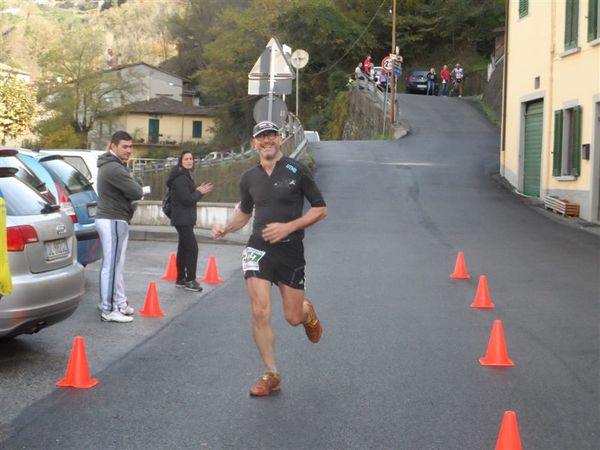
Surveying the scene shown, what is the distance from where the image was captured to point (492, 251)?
16062 millimetres

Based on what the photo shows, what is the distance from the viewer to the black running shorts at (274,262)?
677 centimetres

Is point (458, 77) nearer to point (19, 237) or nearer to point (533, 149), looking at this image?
point (533, 149)

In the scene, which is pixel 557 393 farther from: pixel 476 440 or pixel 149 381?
pixel 149 381

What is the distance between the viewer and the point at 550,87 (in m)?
23.5

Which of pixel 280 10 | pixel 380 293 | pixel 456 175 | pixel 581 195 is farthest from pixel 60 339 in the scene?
pixel 280 10

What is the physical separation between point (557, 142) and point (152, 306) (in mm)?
14975

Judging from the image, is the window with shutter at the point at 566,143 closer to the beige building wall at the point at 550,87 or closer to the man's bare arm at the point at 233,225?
the beige building wall at the point at 550,87

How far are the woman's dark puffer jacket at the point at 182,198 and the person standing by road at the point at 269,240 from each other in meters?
5.20

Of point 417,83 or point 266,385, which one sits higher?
point 417,83

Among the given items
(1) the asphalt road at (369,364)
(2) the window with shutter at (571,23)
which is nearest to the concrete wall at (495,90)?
(2) the window with shutter at (571,23)

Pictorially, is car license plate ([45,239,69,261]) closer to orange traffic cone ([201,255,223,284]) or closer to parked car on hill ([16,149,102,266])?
parked car on hill ([16,149,102,266])

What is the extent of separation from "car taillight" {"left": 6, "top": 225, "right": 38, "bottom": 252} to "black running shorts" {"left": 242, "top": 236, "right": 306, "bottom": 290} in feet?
6.09

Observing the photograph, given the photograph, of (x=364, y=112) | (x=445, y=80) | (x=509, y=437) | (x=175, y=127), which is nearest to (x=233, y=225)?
(x=509, y=437)

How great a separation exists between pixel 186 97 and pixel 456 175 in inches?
2966
